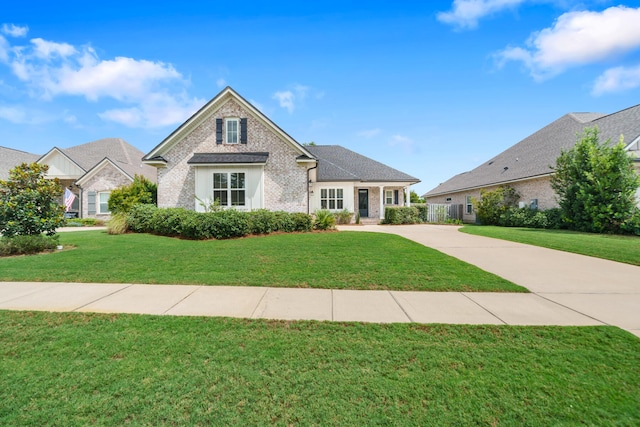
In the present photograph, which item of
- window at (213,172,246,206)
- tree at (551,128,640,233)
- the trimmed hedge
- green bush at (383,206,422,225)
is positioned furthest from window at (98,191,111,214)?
tree at (551,128,640,233)

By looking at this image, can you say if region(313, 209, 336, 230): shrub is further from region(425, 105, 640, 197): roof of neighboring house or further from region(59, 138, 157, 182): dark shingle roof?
region(59, 138, 157, 182): dark shingle roof

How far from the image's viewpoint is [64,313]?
4043 millimetres

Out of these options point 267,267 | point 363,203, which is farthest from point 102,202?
point 267,267

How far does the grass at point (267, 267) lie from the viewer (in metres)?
5.66

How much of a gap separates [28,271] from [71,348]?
5.23 metres

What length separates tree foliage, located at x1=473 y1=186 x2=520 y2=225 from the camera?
20913 millimetres

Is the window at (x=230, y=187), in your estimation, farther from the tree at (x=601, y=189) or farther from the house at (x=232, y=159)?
the tree at (x=601, y=189)

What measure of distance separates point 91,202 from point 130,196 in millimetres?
9653

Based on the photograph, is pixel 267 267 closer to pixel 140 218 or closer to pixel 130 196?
pixel 140 218

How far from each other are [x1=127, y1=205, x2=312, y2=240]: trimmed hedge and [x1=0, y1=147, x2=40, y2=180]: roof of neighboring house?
76.9ft

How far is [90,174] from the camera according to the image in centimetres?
2230

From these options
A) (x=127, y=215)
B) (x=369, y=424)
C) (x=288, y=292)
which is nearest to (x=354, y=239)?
(x=288, y=292)

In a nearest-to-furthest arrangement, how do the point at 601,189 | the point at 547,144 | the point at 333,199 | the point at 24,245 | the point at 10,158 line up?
1. the point at 24,245
2. the point at 601,189
3. the point at 333,199
4. the point at 547,144
5. the point at 10,158

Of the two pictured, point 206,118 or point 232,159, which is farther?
point 206,118
